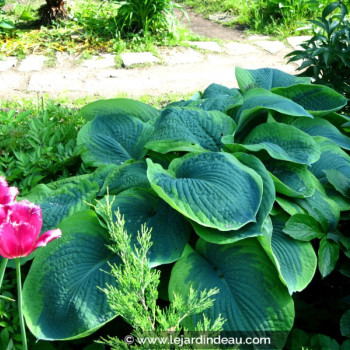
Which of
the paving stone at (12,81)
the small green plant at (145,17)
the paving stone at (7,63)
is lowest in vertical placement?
the paving stone at (7,63)

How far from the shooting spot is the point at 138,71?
559 centimetres

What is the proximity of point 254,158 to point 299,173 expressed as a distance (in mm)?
221

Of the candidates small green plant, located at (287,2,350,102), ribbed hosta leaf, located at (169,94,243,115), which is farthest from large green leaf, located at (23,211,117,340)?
small green plant, located at (287,2,350,102)

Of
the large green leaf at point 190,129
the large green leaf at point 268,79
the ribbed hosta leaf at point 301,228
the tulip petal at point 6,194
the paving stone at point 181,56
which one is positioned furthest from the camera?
the paving stone at point 181,56

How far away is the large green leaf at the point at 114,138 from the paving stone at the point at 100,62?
3142 millimetres

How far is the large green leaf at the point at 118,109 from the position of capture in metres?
2.74

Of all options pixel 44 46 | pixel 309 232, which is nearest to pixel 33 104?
pixel 44 46

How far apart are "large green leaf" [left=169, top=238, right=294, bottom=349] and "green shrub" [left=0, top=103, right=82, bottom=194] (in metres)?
0.85

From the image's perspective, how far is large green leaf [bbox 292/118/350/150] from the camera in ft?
8.64

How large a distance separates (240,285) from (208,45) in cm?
490

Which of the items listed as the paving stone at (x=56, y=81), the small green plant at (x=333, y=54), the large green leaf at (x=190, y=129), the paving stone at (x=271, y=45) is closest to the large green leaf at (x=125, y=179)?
the large green leaf at (x=190, y=129)

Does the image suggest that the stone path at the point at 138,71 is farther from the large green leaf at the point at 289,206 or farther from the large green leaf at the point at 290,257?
the large green leaf at the point at 290,257

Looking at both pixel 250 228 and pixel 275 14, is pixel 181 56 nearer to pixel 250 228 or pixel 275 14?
pixel 275 14

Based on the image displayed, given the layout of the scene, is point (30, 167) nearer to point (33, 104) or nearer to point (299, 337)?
point (299, 337)
